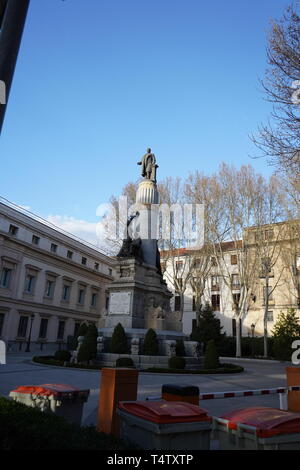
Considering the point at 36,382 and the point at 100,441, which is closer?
the point at 100,441

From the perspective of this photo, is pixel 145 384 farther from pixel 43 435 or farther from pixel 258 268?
pixel 258 268

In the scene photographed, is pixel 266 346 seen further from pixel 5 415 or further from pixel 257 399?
pixel 5 415

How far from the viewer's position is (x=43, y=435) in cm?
341

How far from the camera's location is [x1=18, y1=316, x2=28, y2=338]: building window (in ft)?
105

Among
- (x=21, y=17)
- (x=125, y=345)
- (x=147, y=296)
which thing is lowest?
(x=125, y=345)

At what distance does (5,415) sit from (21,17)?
5017mm

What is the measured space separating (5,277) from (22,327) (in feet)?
16.4

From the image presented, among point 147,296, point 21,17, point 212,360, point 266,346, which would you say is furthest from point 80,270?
point 21,17

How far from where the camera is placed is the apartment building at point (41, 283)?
31000mm

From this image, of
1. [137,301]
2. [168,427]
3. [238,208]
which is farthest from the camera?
[238,208]

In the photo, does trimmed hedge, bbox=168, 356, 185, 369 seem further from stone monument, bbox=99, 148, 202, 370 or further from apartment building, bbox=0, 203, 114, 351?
apartment building, bbox=0, 203, 114, 351

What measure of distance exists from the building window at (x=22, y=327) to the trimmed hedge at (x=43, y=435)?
30063mm

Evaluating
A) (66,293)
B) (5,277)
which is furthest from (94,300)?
(5,277)

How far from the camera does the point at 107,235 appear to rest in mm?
31859
